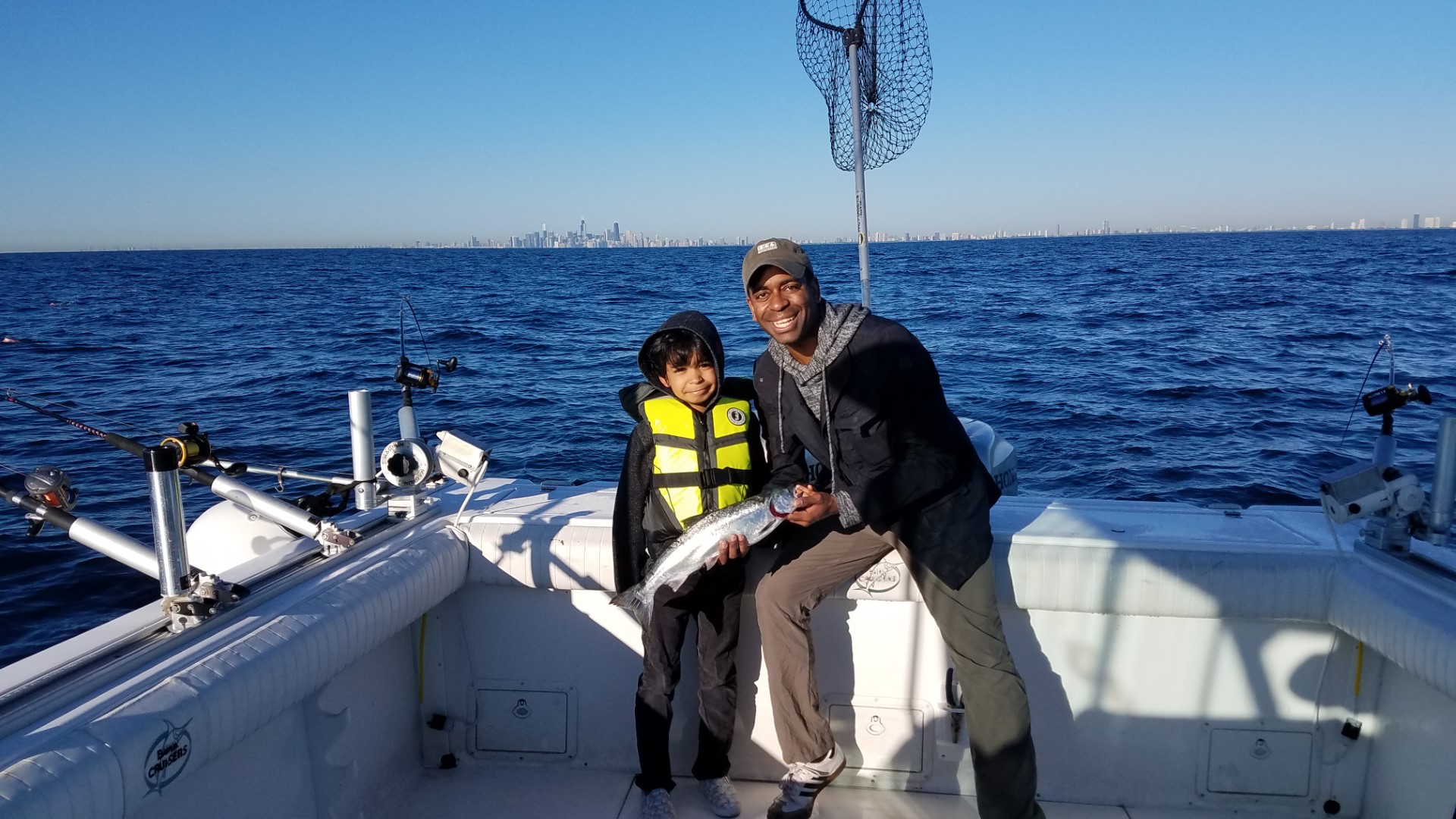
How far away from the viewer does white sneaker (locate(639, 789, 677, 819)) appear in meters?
3.34

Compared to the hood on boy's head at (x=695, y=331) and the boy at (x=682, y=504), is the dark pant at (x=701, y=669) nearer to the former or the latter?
the boy at (x=682, y=504)

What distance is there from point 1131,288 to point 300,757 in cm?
3569

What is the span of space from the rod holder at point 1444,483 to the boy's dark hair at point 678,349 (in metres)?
2.53

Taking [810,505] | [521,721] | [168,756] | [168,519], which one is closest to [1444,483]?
[810,505]

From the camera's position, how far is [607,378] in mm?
15883

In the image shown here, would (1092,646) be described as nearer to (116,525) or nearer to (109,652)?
(109,652)

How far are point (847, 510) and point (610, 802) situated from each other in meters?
1.69

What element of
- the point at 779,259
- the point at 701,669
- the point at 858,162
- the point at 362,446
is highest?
the point at 858,162

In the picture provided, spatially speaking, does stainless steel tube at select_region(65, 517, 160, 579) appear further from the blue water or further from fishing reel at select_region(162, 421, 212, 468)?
the blue water

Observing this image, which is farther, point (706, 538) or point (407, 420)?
point (407, 420)

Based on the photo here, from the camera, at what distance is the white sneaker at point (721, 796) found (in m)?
3.41

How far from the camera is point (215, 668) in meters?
2.37

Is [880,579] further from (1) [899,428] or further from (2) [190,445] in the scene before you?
(2) [190,445]

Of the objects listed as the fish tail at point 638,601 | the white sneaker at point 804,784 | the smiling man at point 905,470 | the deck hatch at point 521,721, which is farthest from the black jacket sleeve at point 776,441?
the deck hatch at point 521,721
